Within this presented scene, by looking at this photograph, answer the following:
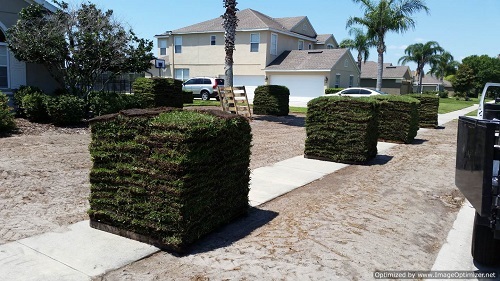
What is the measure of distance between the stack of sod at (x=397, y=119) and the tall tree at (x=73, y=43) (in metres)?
9.07

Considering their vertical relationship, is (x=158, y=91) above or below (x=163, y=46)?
below

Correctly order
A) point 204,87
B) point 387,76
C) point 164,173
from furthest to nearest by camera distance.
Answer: point 387,76 → point 204,87 → point 164,173

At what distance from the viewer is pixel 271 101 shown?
824 inches

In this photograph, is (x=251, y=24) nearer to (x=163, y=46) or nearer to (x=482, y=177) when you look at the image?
(x=163, y=46)

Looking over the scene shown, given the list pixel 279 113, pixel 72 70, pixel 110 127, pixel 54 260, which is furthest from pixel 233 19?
pixel 54 260

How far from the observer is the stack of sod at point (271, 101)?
20906mm

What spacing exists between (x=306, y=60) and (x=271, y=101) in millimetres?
13978

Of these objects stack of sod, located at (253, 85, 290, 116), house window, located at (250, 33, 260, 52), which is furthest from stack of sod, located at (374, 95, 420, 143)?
house window, located at (250, 33, 260, 52)

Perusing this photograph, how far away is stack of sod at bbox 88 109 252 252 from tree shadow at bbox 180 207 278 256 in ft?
0.35

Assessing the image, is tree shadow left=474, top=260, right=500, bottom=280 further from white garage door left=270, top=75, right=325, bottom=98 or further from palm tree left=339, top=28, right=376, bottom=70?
palm tree left=339, top=28, right=376, bottom=70

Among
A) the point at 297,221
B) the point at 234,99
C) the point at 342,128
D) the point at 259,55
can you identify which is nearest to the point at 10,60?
the point at 234,99

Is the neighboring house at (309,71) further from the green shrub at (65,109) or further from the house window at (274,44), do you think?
the green shrub at (65,109)

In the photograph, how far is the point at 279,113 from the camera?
2108 centimetres

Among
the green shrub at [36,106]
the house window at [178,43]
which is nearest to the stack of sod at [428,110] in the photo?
the green shrub at [36,106]
